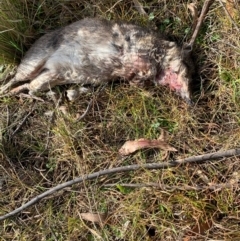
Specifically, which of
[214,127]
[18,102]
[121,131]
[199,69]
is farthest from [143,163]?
[18,102]

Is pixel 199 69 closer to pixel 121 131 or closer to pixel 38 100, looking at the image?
pixel 121 131

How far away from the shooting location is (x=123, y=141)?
369 centimetres

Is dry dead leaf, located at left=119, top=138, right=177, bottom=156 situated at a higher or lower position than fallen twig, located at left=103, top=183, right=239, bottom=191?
higher

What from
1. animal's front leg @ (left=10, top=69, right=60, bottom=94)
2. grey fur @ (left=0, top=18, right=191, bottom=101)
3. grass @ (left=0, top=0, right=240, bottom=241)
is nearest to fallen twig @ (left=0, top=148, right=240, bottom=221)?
grass @ (left=0, top=0, right=240, bottom=241)

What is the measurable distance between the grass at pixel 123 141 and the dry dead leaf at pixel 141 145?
5 centimetres

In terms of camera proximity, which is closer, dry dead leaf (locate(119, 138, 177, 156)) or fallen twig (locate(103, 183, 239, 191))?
fallen twig (locate(103, 183, 239, 191))

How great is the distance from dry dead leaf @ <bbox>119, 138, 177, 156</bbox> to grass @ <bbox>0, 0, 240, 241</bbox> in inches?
1.9

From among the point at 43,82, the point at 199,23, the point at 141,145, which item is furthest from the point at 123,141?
the point at 199,23

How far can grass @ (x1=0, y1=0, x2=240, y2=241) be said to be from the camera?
342 centimetres

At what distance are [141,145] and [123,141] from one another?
16 centimetres

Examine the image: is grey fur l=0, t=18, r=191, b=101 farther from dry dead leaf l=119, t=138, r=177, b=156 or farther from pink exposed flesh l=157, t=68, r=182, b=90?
dry dead leaf l=119, t=138, r=177, b=156

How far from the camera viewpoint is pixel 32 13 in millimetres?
3980

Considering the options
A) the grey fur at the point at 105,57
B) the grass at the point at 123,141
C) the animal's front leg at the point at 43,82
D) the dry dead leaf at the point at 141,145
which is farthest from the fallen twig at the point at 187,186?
the animal's front leg at the point at 43,82

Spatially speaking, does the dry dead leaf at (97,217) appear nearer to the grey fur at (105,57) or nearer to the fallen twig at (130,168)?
the fallen twig at (130,168)
